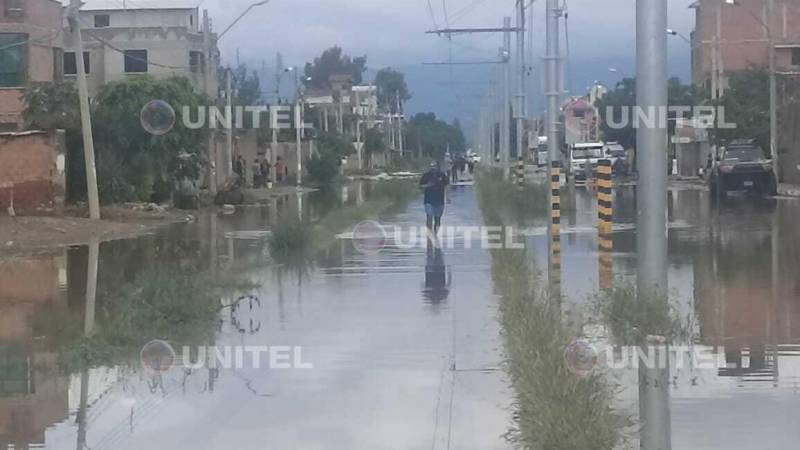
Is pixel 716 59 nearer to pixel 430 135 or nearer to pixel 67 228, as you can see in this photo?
pixel 67 228

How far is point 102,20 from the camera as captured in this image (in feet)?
258

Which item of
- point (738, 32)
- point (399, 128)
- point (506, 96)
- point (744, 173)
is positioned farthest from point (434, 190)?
point (399, 128)

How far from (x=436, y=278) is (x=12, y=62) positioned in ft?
113

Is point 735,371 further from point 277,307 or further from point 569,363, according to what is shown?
point 277,307

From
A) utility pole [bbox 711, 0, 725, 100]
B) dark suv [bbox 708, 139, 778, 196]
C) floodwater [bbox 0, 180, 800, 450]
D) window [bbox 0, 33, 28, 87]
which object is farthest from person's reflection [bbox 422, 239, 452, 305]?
utility pole [bbox 711, 0, 725, 100]

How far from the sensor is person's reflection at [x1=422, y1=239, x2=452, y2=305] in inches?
709

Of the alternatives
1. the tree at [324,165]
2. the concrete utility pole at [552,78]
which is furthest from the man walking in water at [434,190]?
the tree at [324,165]

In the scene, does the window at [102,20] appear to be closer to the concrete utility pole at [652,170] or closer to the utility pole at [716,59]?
the utility pole at [716,59]

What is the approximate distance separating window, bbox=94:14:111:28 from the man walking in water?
53.1 metres

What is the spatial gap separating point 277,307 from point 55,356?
13.5ft

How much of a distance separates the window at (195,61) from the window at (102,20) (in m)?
10.6

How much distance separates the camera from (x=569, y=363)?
10188mm

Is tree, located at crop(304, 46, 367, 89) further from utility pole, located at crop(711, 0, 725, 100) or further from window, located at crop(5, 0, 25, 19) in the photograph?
window, located at crop(5, 0, 25, 19)

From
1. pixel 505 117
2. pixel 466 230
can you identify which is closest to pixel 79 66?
pixel 466 230
